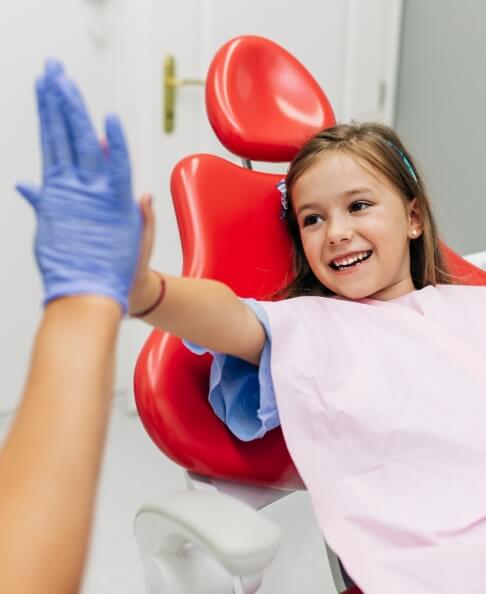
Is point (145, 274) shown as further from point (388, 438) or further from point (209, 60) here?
point (209, 60)

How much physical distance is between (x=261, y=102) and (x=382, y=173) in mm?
268

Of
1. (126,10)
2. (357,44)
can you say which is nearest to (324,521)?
(126,10)

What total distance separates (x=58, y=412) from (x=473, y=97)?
2.01m

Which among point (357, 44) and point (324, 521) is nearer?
point (324, 521)

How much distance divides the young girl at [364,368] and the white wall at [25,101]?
3.86 feet

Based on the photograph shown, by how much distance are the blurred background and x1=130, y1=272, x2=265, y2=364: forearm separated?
97 centimetres

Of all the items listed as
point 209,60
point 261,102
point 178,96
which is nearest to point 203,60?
point 209,60

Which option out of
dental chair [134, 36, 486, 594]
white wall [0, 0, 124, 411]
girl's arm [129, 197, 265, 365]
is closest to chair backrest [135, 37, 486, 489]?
dental chair [134, 36, 486, 594]

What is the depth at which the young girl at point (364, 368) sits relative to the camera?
2.57ft

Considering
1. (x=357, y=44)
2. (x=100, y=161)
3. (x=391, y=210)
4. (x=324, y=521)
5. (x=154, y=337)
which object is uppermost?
(x=357, y=44)

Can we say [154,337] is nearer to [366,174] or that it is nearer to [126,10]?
[366,174]

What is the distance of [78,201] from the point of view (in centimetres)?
56

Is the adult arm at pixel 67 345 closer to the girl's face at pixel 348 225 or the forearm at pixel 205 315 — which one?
the forearm at pixel 205 315

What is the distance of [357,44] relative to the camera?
2365 mm
